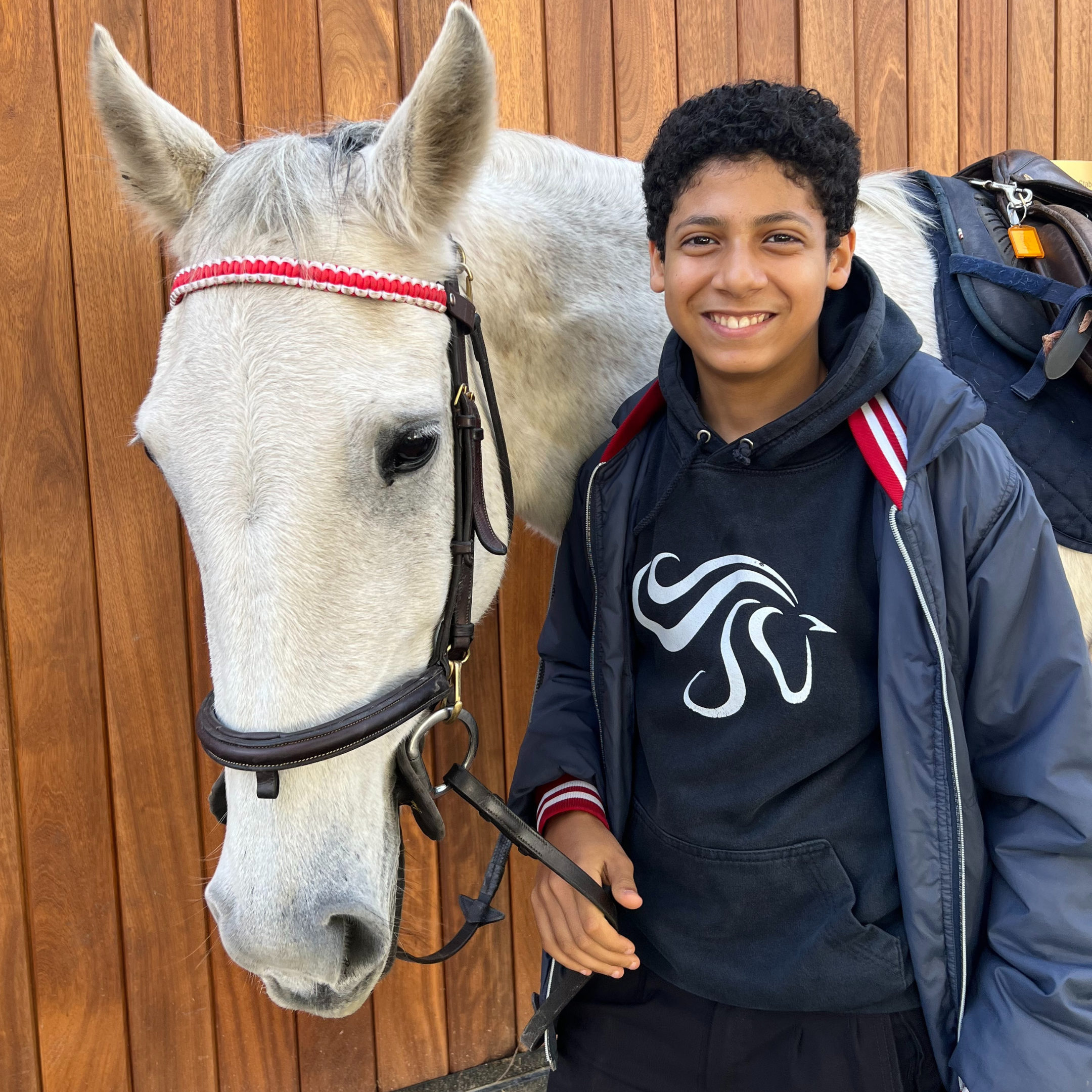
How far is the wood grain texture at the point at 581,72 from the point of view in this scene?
2225 millimetres

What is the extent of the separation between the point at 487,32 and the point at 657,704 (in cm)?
188

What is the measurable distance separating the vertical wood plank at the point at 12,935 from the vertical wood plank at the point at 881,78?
9.18 feet

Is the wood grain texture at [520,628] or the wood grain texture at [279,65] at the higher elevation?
the wood grain texture at [279,65]

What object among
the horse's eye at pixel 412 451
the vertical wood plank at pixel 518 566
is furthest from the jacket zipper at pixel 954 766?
the vertical wood plank at pixel 518 566

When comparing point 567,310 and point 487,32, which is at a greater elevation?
point 487,32

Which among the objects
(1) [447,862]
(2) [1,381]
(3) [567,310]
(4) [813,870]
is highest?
(3) [567,310]

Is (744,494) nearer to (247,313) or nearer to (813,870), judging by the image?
(813,870)

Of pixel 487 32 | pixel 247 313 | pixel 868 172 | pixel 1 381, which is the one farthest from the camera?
pixel 868 172

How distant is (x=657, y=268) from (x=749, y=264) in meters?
0.23

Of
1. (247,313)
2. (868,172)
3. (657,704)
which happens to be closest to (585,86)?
(868,172)

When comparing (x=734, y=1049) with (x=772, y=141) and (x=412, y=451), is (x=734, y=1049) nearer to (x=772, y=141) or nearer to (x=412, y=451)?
(x=412, y=451)

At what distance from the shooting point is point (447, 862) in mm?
2324

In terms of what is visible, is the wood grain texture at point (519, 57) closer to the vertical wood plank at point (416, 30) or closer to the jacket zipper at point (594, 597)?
the vertical wood plank at point (416, 30)

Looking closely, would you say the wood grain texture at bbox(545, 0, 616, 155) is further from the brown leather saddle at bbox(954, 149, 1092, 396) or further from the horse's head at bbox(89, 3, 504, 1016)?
the horse's head at bbox(89, 3, 504, 1016)
